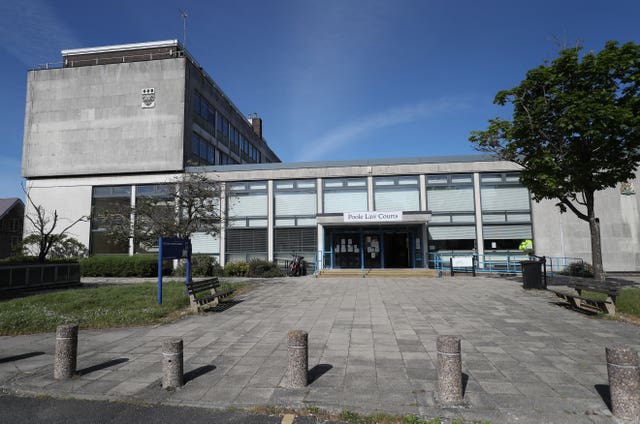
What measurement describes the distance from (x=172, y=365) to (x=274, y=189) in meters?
18.7

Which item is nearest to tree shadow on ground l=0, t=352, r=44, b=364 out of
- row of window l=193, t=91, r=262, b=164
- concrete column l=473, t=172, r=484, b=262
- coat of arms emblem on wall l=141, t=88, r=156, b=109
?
concrete column l=473, t=172, r=484, b=262

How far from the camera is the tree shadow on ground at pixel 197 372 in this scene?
5.09 metres

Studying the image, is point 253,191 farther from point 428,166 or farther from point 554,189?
point 554,189

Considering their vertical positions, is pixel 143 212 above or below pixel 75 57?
below

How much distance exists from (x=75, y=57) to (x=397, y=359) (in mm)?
35455

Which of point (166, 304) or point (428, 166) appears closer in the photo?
point (166, 304)

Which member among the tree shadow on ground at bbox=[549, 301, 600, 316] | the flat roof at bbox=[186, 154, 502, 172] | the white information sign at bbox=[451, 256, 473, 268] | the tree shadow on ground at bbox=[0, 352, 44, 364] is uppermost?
the flat roof at bbox=[186, 154, 502, 172]

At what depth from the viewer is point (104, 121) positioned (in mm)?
25641

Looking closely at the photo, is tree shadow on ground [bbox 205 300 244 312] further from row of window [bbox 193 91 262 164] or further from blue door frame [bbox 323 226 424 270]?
row of window [bbox 193 91 262 164]

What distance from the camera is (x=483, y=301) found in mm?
11094

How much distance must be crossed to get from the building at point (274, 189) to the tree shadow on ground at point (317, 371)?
1445cm

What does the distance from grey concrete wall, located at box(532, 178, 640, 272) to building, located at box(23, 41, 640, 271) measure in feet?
0.18

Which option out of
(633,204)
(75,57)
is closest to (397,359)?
(633,204)

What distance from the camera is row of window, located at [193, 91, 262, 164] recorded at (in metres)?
28.1
